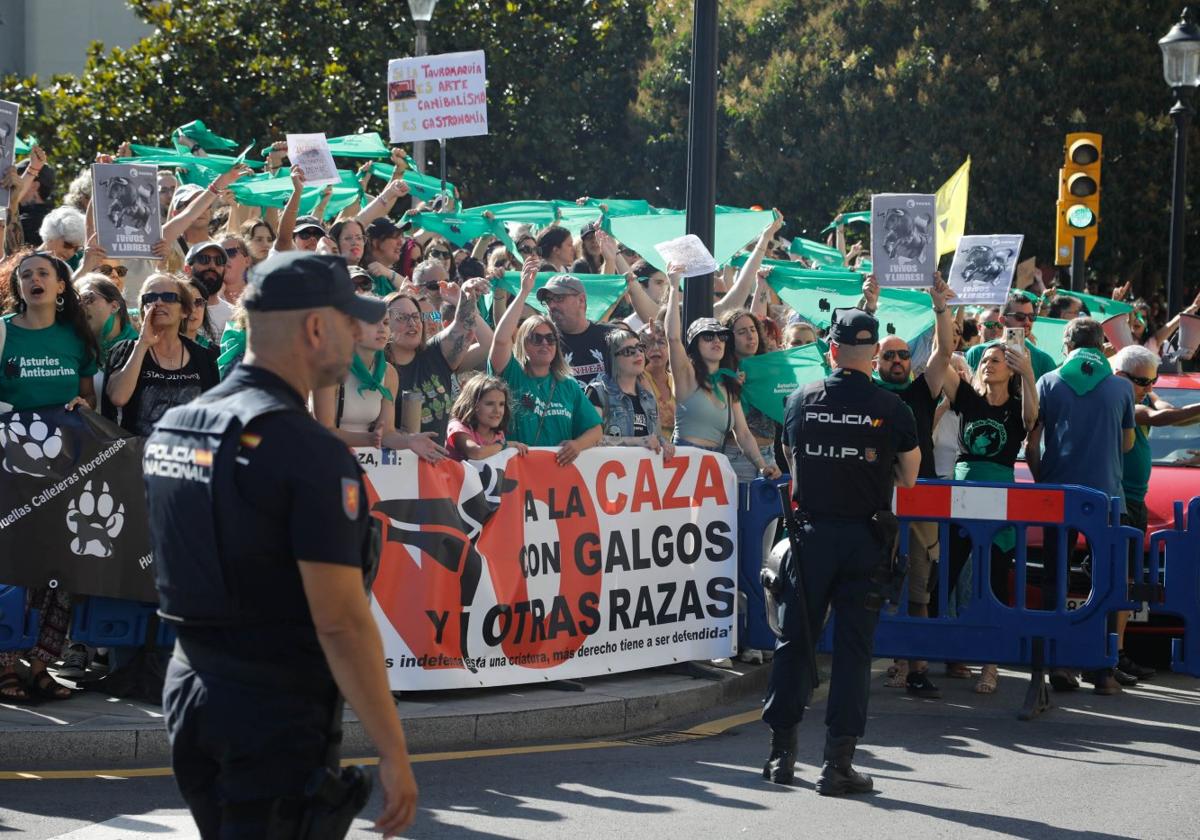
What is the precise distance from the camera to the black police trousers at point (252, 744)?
3359 millimetres

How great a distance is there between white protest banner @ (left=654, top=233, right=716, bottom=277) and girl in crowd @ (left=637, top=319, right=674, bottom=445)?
60 centimetres

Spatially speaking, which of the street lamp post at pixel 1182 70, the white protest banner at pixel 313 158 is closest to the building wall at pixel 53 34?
the street lamp post at pixel 1182 70

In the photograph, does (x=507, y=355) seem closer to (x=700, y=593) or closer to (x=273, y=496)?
(x=700, y=593)

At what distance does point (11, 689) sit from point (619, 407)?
3587 mm

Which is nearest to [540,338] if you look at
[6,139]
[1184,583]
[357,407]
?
[357,407]

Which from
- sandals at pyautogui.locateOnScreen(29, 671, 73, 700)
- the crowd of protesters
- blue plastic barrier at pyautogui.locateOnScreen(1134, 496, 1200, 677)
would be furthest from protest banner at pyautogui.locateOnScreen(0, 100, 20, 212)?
blue plastic barrier at pyautogui.locateOnScreen(1134, 496, 1200, 677)

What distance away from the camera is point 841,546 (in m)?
6.78

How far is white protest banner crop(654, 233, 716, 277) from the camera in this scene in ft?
32.0

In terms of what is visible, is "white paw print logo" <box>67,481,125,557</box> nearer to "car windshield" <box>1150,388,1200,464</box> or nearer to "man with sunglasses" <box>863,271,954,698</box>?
"man with sunglasses" <box>863,271,954,698</box>

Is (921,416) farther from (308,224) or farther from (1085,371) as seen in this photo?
(308,224)

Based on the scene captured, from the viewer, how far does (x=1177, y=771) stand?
23.7ft

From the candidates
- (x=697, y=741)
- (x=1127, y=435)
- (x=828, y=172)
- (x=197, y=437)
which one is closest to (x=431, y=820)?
(x=697, y=741)

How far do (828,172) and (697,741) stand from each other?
26.5m

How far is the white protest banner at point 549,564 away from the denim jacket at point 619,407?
0.53m
